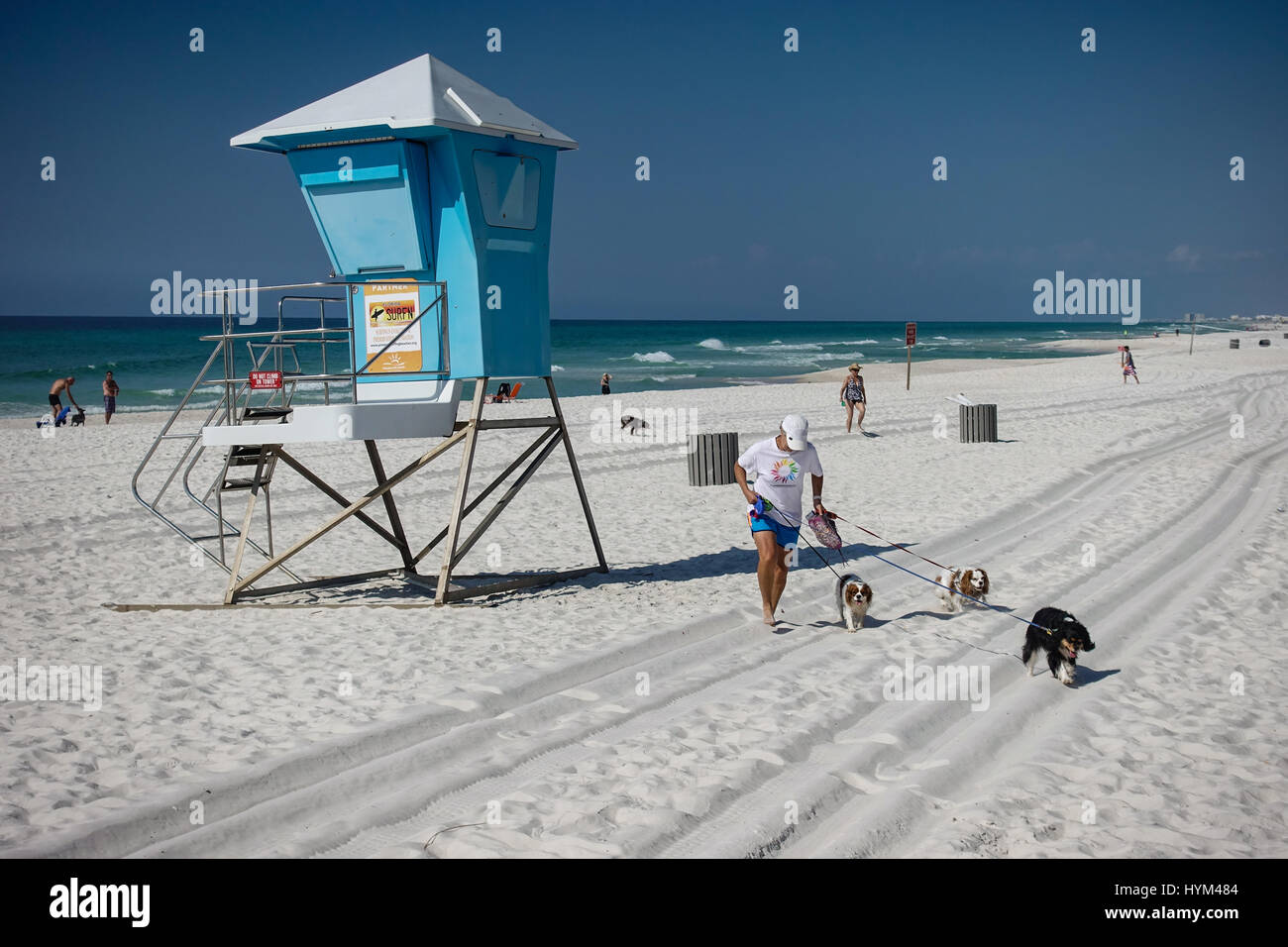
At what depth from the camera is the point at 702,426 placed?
1020 inches

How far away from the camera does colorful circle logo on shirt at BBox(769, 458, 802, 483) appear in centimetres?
798

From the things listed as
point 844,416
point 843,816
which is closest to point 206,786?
point 843,816

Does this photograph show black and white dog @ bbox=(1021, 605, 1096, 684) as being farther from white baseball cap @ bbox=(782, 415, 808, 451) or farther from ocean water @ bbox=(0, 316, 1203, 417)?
ocean water @ bbox=(0, 316, 1203, 417)

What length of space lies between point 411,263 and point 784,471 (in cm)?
392

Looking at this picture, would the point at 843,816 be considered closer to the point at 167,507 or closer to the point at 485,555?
the point at 485,555

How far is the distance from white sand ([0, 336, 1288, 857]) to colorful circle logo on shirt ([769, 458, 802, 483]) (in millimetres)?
1314

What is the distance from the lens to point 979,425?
19922 millimetres

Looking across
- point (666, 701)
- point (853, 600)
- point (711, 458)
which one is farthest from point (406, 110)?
point (711, 458)

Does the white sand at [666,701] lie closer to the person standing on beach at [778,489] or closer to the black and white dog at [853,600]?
the black and white dog at [853,600]

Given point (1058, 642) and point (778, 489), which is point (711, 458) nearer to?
point (778, 489)

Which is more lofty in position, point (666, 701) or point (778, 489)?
point (778, 489)
